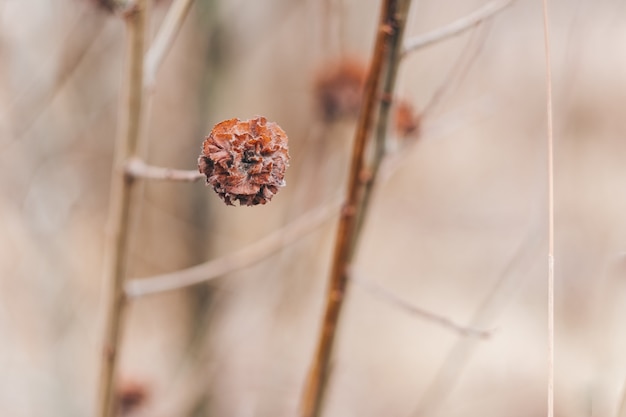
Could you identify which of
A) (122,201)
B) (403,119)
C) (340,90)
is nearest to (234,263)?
(122,201)

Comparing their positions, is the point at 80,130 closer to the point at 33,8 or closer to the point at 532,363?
the point at 33,8

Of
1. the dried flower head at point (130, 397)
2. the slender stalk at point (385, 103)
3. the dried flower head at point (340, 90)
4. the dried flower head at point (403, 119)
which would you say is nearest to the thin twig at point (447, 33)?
the slender stalk at point (385, 103)

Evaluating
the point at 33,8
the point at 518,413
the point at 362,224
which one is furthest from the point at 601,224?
the point at 33,8

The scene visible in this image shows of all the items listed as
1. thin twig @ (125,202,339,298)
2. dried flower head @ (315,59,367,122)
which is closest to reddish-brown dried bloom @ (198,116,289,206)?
thin twig @ (125,202,339,298)

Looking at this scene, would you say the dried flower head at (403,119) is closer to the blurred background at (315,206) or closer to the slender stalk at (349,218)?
the blurred background at (315,206)

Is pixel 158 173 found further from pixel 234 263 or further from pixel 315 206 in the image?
pixel 315 206

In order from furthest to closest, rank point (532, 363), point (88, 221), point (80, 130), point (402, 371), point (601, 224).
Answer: point (402, 371), point (88, 221), point (532, 363), point (601, 224), point (80, 130)

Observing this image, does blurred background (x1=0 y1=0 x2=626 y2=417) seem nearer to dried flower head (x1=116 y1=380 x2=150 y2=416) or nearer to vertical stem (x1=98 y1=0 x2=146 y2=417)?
dried flower head (x1=116 y1=380 x2=150 y2=416)
